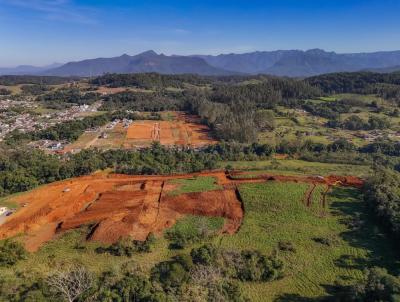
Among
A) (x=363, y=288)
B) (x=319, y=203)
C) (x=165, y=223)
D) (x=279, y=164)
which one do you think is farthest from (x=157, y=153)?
(x=363, y=288)

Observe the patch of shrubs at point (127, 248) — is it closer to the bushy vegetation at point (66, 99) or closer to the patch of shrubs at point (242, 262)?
the patch of shrubs at point (242, 262)

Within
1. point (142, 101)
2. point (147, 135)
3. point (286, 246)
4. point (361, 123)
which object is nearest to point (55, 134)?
point (147, 135)

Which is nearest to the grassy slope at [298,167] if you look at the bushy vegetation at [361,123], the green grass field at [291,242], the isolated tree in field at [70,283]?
the green grass field at [291,242]

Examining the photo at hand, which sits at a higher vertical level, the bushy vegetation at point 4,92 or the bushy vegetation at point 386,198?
the bushy vegetation at point 4,92

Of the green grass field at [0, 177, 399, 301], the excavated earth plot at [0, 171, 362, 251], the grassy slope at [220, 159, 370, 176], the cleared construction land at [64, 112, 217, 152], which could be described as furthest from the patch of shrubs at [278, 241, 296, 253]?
the cleared construction land at [64, 112, 217, 152]

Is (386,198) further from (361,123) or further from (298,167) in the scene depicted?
(361,123)

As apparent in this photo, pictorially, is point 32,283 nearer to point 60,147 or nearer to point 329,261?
point 329,261

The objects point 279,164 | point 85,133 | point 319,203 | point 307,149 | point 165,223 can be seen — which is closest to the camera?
point 165,223
